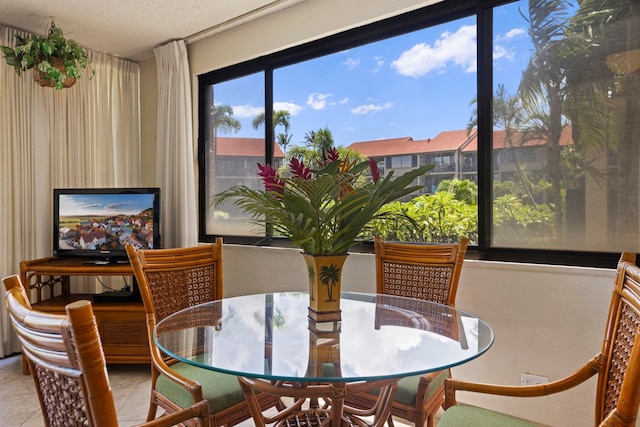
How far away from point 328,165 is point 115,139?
3.19 metres

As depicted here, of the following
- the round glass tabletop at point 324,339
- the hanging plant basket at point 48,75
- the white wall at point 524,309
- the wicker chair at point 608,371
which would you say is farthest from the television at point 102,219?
the wicker chair at point 608,371

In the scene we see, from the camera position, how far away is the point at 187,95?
12.1 feet

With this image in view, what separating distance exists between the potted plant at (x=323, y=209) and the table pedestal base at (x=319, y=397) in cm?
29

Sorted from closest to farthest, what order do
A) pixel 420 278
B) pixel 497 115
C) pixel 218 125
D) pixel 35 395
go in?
pixel 420 278 → pixel 497 115 → pixel 35 395 → pixel 218 125

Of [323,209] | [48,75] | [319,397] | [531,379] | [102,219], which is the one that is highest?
[48,75]

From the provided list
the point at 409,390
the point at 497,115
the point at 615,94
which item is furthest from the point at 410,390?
the point at 615,94

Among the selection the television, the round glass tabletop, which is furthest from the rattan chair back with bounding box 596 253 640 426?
the television

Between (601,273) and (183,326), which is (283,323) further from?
(601,273)

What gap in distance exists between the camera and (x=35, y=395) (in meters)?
2.63

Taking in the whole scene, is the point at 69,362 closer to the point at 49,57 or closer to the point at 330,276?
the point at 330,276

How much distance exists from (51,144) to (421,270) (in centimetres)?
328

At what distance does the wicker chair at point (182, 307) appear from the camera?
1.56 metres

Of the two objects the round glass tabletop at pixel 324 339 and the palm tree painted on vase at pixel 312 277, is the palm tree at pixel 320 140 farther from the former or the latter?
the palm tree painted on vase at pixel 312 277

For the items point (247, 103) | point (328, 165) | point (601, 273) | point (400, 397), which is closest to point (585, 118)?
point (601, 273)
